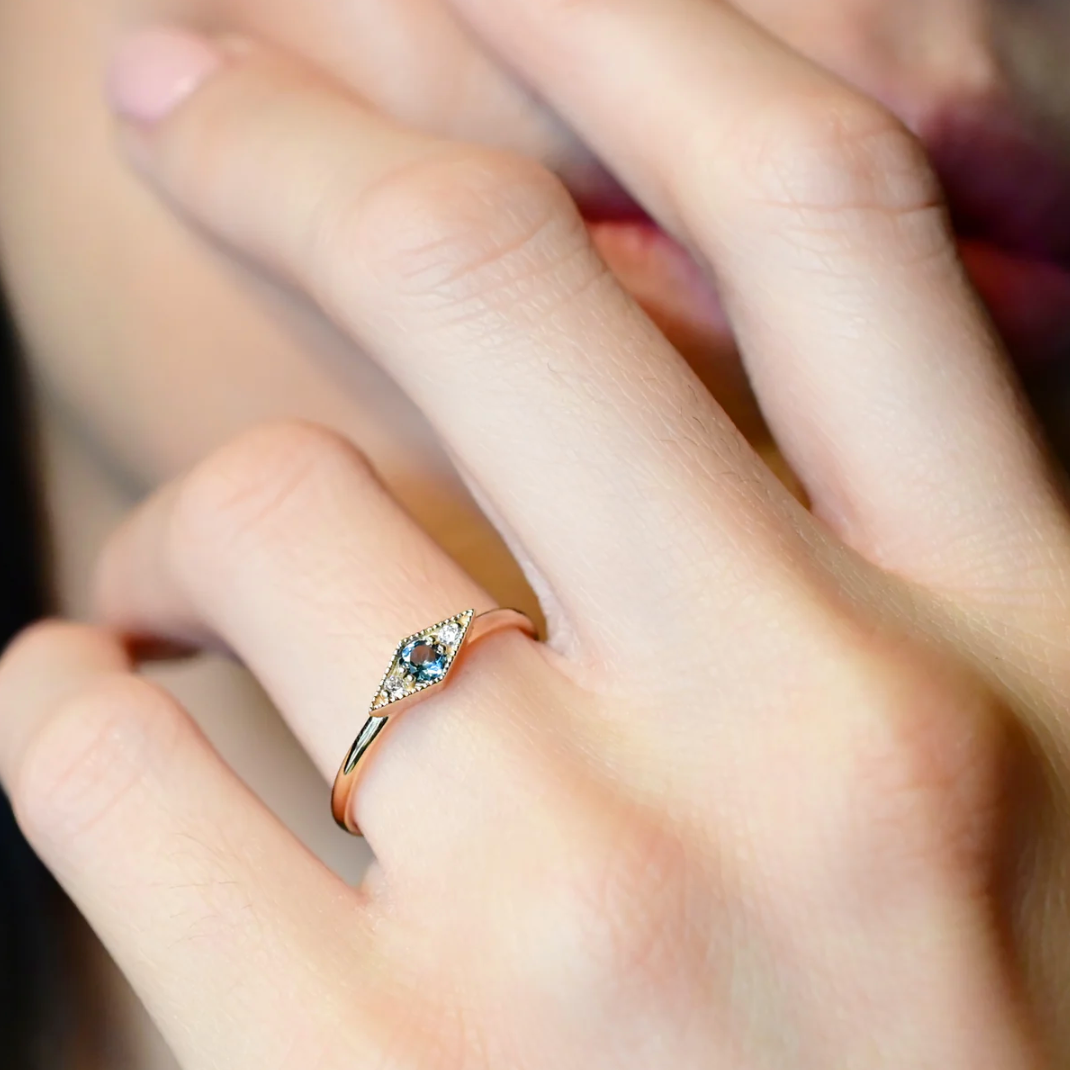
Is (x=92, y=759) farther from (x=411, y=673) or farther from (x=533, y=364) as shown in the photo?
(x=533, y=364)

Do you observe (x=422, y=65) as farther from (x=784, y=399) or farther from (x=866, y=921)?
(x=866, y=921)

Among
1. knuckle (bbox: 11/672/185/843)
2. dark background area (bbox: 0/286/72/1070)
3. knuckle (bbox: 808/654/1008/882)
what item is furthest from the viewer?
dark background area (bbox: 0/286/72/1070)

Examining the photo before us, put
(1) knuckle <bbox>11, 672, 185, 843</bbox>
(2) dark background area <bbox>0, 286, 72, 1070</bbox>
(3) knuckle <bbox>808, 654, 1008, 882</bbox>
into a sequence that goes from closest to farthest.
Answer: (3) knuckle <bbox>808, 654, 1008, 882</bbox> → (1) knuckle <bbox>11, 672, 185, 843</bbox> → (2) dark background area <bbox>0, 286, 72, 1070</bbox>

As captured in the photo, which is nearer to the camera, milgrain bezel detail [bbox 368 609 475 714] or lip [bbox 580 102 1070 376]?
milgrain bezel detail [bbox 368 609 475 714]

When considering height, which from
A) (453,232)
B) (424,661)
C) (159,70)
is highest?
(159,70)

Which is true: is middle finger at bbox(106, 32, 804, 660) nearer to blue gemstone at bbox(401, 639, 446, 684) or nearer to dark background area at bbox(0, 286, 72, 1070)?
blue gemstone at bbox(401, 639, 446, 684)

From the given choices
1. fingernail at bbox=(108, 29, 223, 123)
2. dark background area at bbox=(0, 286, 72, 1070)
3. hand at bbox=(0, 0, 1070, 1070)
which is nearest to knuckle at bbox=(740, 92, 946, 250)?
hand at bbox=(0, 0, 1070, 1070)

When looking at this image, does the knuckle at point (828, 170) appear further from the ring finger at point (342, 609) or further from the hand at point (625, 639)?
the ring finger at point (342, 609)

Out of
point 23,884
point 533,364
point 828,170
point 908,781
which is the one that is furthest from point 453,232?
point 23,884
